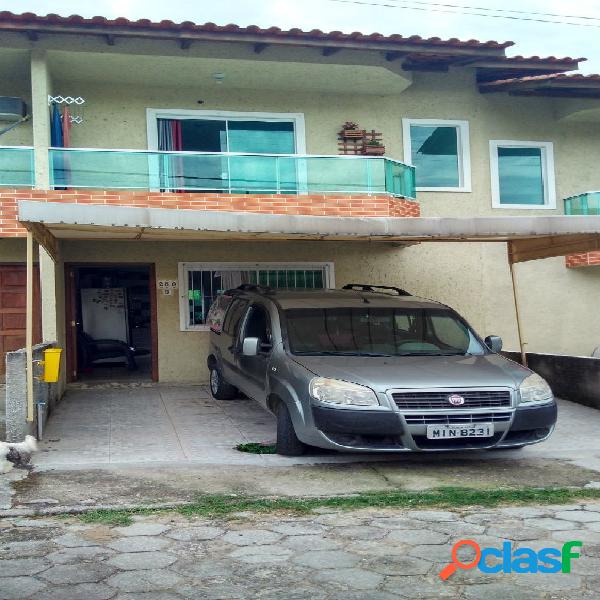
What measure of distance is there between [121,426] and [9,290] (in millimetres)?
4730

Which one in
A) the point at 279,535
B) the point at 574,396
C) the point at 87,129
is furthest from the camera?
the point at 87,129

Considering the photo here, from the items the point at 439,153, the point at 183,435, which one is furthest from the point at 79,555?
the point at 439,153

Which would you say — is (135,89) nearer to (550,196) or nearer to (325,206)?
(325,206)

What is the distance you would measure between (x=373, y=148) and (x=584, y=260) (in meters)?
4.56

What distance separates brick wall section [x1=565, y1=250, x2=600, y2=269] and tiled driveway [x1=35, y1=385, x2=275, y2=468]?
7417 millimetres

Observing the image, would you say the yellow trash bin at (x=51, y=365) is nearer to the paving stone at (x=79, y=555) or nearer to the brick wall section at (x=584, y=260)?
the paving stone at (x=79, y=555)

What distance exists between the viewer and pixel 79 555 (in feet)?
15.5

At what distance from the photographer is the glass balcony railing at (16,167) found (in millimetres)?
11516

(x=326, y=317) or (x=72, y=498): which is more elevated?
(x=326, y=317)

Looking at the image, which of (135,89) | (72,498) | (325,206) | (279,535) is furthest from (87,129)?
(279,535)

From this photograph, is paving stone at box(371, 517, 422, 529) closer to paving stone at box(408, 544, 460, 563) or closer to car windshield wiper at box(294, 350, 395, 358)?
paving stone at box(408, 544, 460, 563)

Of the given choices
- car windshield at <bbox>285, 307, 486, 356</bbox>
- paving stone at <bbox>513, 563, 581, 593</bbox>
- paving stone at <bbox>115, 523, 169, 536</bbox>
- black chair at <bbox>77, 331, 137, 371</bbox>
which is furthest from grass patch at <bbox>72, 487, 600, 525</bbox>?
black chair at <bbox>77, 331, 137, 371</bbox>

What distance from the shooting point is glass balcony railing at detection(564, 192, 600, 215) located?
46.3 feet

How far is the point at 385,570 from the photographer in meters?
4.49
